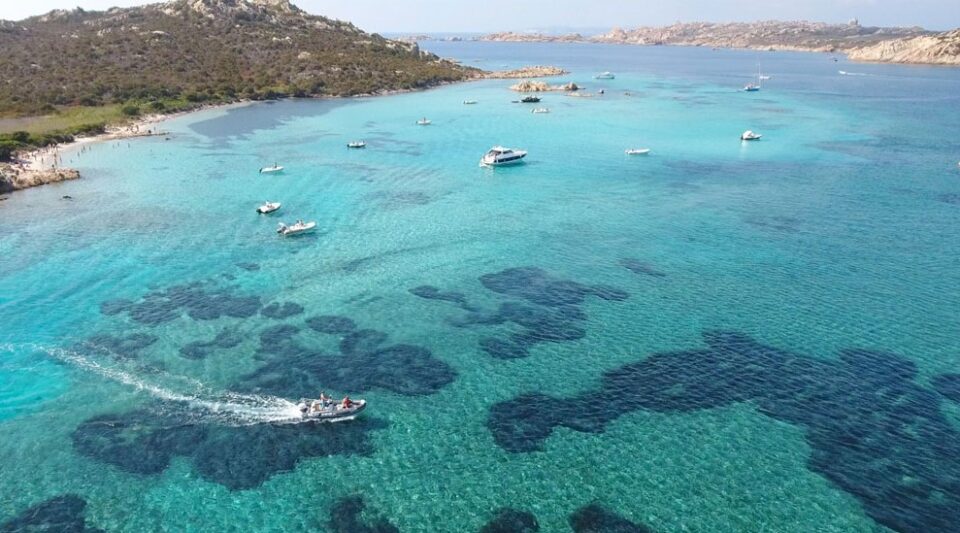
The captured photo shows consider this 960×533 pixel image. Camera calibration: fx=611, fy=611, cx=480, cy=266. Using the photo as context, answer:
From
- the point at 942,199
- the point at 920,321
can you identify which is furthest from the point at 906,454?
the point at 942,199

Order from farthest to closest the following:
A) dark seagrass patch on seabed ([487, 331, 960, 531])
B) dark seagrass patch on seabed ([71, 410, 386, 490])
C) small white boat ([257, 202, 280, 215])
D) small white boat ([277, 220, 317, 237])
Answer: small white boat ([257, 202, 280, 215]) → small white boat ([277, 220, 317, 237]) → dark seagrass patch on seabed ([71, 410, 386, 490]) → dark seagrass patch on seabed ([487, 331, 960, 531])

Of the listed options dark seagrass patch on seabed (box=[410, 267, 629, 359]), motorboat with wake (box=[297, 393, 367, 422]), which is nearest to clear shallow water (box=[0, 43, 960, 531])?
dark seagrass patch on seabed (box=[410, 267, 629, 359])

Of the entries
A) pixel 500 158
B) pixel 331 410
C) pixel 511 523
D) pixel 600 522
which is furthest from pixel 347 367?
pixel 500 158

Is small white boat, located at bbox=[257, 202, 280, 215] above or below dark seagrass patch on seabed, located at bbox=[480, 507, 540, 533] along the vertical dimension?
above

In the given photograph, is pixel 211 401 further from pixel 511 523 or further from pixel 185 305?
pixel 511 523

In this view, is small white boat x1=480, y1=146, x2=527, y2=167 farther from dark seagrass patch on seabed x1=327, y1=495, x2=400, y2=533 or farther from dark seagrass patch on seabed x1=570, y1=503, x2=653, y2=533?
dark seagrass patch on seabed x1=570, y1=503, x2=653, y2=533

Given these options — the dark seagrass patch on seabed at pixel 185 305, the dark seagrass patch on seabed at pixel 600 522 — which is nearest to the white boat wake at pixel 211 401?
the dark seagrass patch on seabed at pixel 185 305
